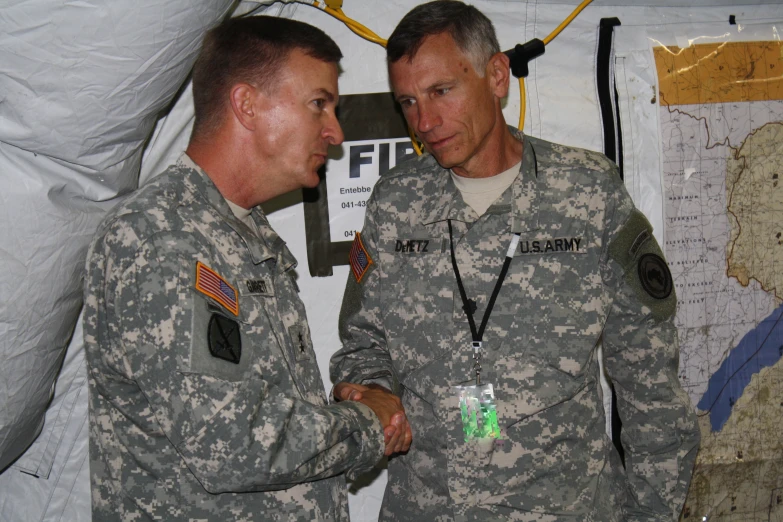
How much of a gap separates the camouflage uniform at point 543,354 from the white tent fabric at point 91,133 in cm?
54

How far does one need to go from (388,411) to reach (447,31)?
1.00 metres

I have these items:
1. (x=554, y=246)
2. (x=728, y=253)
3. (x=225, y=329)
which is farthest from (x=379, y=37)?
(x=728, y=253)

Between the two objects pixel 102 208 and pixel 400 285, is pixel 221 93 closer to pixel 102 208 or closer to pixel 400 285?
pixel 102 208

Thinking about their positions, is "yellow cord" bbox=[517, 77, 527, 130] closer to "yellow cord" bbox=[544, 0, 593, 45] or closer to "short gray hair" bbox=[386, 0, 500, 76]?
"yellow cord" bbox=[544, 0, 593, 45]

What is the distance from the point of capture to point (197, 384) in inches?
49.2

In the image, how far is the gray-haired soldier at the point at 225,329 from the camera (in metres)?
1.27

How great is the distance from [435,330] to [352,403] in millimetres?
311

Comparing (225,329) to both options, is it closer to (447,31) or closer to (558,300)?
(558,300)

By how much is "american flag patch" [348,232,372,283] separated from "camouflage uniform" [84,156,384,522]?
39cm

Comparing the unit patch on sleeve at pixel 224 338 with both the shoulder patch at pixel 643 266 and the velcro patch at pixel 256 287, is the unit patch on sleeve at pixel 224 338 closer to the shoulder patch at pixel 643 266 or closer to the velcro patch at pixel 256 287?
the velcro patch at pixel 256 287

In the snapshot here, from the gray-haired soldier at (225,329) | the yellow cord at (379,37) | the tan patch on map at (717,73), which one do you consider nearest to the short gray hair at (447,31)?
the gray-haired soldier at (225,329)

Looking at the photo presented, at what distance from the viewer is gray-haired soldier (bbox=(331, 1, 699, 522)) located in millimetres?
1708

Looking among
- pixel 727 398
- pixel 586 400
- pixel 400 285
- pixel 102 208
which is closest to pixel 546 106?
pixel 400 285

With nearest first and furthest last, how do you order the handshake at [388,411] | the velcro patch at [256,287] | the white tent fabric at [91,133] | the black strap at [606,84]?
the velcro patch at [256,287] < the white tent fabric at [91,133] < the handshake at [388,411] < the black strap at [606,84]
